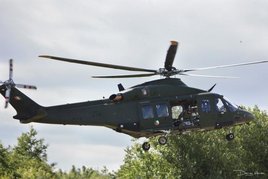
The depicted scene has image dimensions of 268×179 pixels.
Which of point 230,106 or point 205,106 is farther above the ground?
point 230,106

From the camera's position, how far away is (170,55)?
33.9 meters

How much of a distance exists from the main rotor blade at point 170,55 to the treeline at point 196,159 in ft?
116

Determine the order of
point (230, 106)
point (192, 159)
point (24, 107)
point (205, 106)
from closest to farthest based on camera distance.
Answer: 1. point (24, 107)
2. point (205, 106)
3. point (230, 106)
4. point (192, 159)

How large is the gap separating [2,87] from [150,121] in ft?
30.9

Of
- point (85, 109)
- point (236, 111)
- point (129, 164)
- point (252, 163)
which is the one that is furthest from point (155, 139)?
point (85, 109)

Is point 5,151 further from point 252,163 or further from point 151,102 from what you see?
point 151,102

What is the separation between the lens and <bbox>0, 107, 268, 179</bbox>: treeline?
71.0 m

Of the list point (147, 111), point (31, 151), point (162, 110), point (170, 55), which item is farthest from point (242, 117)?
point (31, 151)

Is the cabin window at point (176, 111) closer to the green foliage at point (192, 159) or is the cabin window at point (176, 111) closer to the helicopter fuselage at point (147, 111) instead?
the helicopter fuselage at point (147, 111)

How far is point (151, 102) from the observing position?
3466 centimetres

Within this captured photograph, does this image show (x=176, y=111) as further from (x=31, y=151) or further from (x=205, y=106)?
(x=31, y=151)

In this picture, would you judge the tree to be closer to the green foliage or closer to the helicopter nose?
the green foliage

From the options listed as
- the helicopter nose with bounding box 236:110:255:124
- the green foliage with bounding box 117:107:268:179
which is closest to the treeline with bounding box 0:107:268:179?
the green foliage with bounding box 117:107:268:179

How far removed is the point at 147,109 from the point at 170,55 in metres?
3.77
